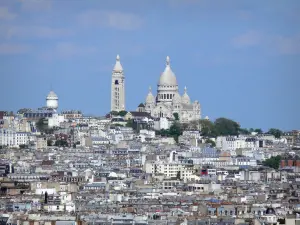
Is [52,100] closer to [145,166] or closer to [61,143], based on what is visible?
[61,143]

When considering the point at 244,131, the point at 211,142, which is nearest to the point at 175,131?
the point at 211,142

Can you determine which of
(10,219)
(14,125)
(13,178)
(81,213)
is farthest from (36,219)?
(14,125)

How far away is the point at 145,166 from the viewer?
12125cm

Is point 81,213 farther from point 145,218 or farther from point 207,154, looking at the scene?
point 207,154

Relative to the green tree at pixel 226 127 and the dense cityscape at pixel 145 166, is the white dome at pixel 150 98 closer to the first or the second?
the dense cityscape at pixel 145 166

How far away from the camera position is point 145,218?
72.1m

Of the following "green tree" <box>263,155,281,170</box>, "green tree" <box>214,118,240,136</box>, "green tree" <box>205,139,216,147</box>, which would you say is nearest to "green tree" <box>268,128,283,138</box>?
"green tree" <box>214,118,240,136</box>

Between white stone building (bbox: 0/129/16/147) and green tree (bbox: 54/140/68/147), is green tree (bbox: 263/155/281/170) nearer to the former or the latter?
green tree (bbox: 54/140/68/147)

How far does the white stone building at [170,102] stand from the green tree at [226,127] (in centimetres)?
536

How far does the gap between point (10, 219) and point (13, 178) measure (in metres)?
38.4

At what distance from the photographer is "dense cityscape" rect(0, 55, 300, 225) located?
7825 centimetres

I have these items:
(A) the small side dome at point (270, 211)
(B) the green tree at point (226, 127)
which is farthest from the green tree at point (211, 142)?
(A) the small side dome at point (270, 211)

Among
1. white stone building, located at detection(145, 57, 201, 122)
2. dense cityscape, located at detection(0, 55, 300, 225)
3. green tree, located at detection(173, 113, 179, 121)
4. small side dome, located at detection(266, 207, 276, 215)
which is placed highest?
white stone building, located at detection(145, 57, 201, 122)

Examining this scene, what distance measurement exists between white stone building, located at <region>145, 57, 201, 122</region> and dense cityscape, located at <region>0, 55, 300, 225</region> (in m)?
0.07
